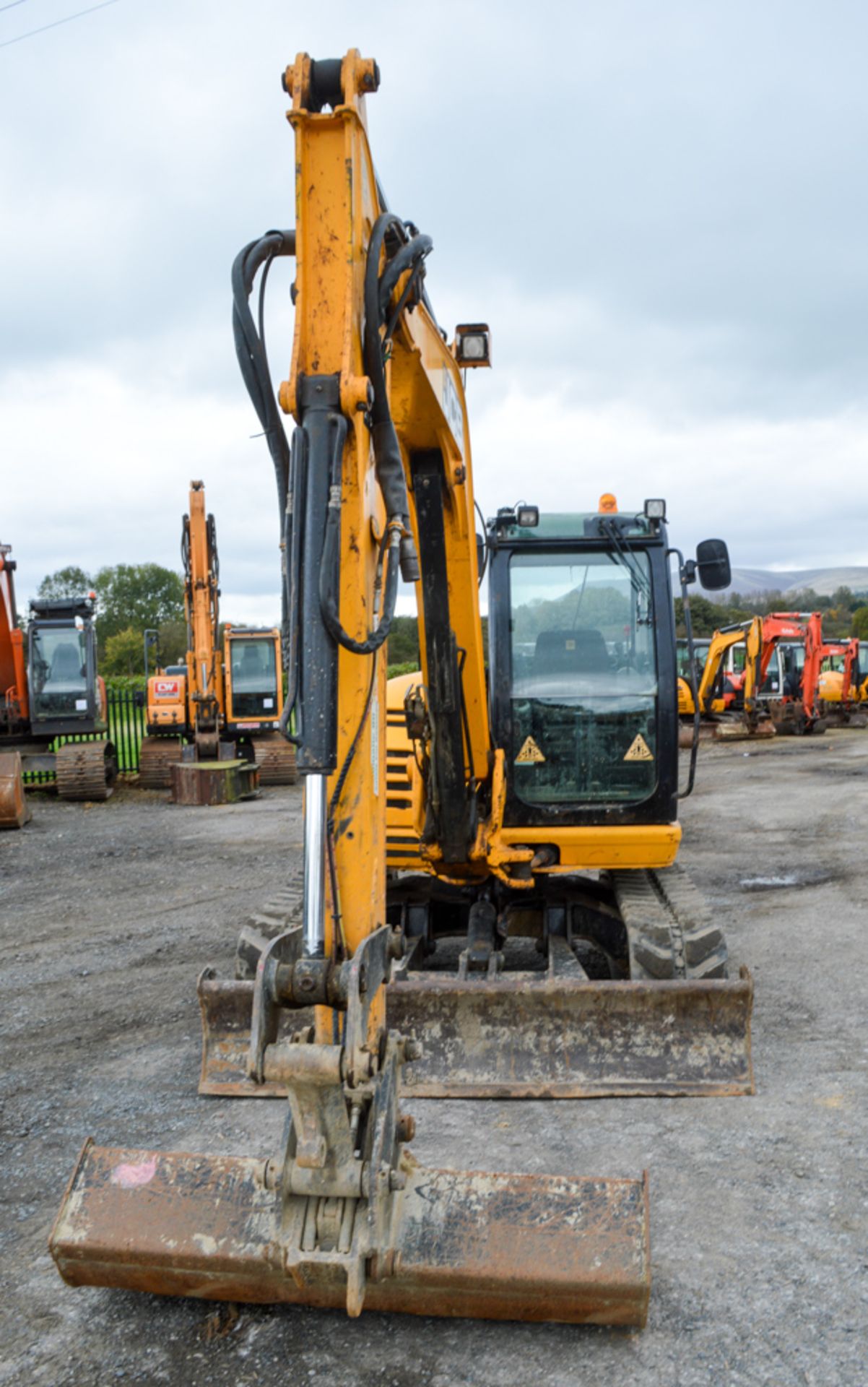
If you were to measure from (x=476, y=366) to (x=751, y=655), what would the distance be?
19.2 meters

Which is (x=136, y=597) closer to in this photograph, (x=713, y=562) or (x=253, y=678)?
(x=253, y=678)

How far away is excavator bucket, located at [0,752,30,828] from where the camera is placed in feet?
40.8

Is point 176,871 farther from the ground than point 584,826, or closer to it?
Result: closer to it

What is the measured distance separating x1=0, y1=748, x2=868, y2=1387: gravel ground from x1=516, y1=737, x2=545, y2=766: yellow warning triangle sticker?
159 centimetres

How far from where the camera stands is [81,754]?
597 inches

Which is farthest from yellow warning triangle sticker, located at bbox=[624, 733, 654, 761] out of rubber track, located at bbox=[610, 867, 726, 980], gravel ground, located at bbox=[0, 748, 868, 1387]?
gravel ground, located at bbox=[0, 748, 868, 1387]

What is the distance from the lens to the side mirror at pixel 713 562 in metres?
5.01

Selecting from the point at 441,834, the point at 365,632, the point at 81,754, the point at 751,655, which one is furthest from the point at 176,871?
the point at 751,655

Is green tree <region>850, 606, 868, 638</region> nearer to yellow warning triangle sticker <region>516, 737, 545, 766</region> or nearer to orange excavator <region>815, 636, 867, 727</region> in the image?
orange excavator <region>815, 636, 867, 727</region>

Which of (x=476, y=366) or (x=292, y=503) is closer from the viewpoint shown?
(x=292, y=503)

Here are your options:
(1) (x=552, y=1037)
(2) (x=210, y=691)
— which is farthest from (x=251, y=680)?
(1) (x=552, y=1037)

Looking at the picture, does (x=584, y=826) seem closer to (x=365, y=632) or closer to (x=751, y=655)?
Answer: (x=365, y=632)

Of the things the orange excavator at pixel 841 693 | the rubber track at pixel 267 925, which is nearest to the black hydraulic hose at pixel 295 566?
the rubber track at pixel 267 925

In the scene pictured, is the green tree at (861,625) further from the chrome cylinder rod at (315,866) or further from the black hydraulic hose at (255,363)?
the chrome cylinder rod at (315,866)
